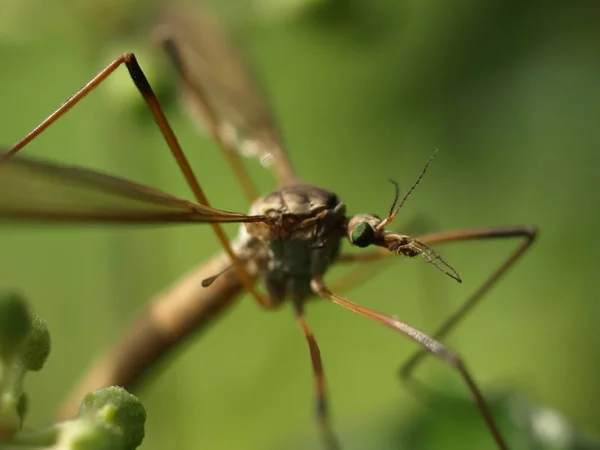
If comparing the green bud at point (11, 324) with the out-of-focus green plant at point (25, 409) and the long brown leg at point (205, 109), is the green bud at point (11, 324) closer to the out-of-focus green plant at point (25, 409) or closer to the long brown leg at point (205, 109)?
the out-of-focus green plant at point (25, 409)

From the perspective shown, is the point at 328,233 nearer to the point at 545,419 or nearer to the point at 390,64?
the point at 545,419

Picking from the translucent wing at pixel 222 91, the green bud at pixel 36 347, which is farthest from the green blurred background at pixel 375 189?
the green bud at pixel 36 347

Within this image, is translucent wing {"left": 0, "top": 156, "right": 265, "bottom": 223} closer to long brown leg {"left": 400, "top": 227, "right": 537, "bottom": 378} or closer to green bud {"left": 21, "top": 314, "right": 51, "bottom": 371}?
green bud {"left": 21, "top": 314, "right": 51, "bottom": 371}

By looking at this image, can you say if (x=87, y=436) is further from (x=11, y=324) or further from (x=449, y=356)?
Result: (x=449, y=356)

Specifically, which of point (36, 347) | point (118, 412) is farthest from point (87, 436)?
point (36, 347)

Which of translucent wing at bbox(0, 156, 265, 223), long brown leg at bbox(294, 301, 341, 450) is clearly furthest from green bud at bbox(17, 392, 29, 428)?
long brown leg at bbox(294, 301, 341, 450)

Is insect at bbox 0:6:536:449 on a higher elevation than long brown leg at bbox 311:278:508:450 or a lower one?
higher
